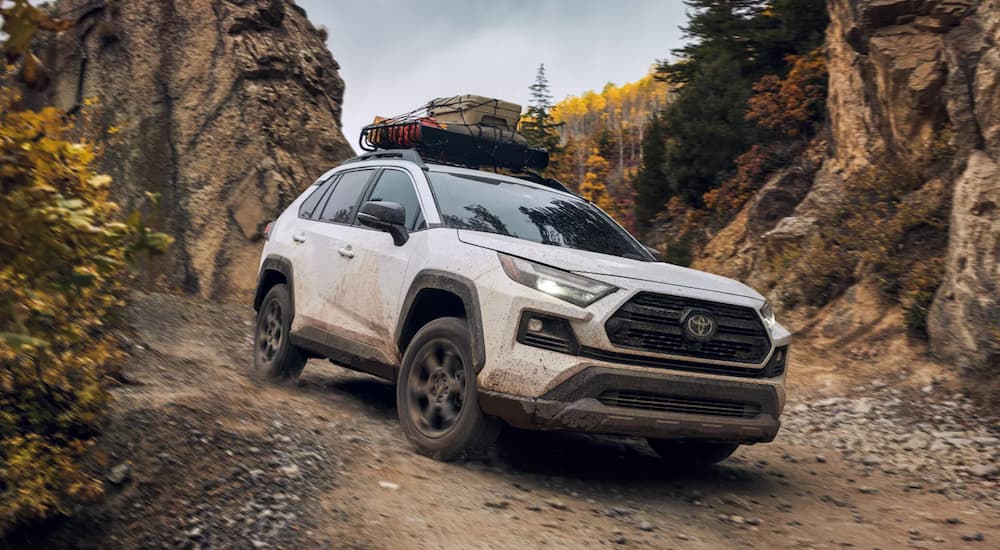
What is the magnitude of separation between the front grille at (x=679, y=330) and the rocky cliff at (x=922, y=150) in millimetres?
3952

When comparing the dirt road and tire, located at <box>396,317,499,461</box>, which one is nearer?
the dirt road

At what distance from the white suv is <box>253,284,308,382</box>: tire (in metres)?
0.77

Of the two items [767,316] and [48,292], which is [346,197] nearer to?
[767,316]

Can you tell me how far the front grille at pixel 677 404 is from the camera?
4.70m

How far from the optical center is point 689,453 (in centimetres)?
599

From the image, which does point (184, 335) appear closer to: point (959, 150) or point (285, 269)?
point (285, 269)

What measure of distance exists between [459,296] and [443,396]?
0.62m

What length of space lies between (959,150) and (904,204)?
98 cm

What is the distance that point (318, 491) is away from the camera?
14.0 ft

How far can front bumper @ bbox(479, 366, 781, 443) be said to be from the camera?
462 centimetres

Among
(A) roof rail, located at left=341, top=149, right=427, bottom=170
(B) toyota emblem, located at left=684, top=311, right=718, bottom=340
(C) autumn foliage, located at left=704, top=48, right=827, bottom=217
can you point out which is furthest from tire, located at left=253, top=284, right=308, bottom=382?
(C) autumn foliage, located at left=704, top=48, right=827, bottom=217

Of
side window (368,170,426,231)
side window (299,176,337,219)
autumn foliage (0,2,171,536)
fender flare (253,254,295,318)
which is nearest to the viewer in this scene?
autumn foliage (0,2,171,536)

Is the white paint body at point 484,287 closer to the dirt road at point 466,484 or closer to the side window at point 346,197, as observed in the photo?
the side window at point 346,197

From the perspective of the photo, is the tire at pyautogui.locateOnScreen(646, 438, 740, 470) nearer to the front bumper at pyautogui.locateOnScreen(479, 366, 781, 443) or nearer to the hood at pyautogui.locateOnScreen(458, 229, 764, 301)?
the front bumper at pyautogui.locateOnScreen(479, 366, 781, 443)
